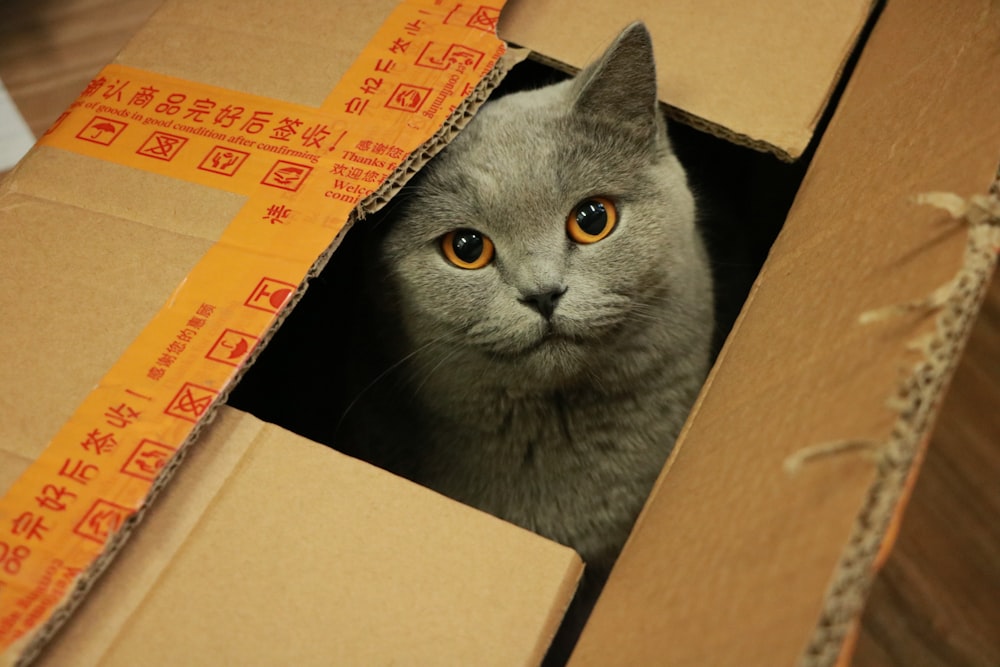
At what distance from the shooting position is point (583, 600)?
1.10 meters

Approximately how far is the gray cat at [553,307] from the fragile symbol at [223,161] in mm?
227

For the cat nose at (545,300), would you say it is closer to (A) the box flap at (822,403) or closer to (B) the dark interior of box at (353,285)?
(A) the box flap at (822,403)

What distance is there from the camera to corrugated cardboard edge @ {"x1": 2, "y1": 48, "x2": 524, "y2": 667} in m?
0.67

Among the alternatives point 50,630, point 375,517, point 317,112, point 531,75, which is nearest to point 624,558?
point 375,517

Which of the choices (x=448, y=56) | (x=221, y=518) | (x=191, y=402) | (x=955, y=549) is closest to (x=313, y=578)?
(x=221, y=518)

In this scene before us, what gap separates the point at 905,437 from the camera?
571 millimetres

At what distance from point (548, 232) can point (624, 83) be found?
0.22 meters

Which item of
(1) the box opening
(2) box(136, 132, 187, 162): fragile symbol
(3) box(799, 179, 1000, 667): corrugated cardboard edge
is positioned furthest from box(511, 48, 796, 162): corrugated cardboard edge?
(2) box(136, 132, 187, 162): fragile symbol

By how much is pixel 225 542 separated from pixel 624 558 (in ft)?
1.23

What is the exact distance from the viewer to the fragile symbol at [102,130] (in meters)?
1.03

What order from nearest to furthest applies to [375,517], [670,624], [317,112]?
1. [670,624]
2. [375,517]
3. [317,112]

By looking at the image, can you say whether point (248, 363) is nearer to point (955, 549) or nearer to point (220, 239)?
point (220, 239)

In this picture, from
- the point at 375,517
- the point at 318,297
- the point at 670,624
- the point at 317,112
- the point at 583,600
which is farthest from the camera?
the point at 318,297

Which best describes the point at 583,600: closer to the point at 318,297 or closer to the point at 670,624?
the point at 670,624
